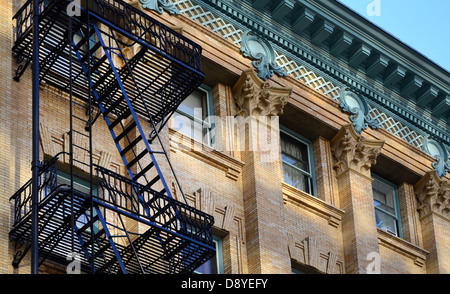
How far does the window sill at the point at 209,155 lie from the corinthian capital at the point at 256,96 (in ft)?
5.22

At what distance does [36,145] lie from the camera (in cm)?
2083

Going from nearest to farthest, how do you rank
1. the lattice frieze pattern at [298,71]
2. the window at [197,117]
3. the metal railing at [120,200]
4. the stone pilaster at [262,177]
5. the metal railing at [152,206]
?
the metal railing at [120,200] → the metal railing at [152,206] → the stone pilaster at [262,177] → the window at [197,117] → the lattice frieze pattern at [298,71]

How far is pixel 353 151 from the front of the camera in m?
29.9

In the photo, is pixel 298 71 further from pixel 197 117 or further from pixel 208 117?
pixel 197 117

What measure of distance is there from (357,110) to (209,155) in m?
5.80

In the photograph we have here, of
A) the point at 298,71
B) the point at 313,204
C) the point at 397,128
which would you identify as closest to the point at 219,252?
the point at 313,204

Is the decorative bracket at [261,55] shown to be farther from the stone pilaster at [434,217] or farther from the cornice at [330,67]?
the stone pilaster at [434,217]

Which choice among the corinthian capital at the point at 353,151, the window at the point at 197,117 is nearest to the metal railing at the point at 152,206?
the window at the point at 197,117

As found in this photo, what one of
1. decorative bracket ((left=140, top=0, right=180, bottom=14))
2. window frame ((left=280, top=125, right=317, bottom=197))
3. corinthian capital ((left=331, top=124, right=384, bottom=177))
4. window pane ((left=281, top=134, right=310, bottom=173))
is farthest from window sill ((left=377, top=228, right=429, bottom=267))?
decorative bracket ((left=140, top=0, right=180, bottom=14))

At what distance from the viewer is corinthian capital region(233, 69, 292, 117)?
92.7ft

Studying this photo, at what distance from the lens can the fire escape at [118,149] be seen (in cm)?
2086

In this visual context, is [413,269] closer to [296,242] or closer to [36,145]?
[296,242]

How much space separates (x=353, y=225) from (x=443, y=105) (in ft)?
20.3

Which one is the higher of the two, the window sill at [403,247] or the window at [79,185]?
Answer: the window sill at [403,247]
